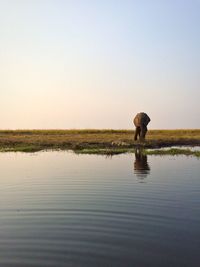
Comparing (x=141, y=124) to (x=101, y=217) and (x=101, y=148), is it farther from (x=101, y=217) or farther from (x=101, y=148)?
(x=101, y=217)

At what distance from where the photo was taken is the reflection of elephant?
4247 centimetres

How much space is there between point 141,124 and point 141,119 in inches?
27.4

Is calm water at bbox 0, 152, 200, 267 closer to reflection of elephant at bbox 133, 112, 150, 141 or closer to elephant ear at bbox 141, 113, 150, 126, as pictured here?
reflection of elephant at bbox 133, 112, 150, 141

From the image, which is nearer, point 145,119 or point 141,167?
point 141,167

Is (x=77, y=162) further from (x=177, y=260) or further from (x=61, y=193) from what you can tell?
(x=177, y=260)

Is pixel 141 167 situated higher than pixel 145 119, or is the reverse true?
pixel 145 119

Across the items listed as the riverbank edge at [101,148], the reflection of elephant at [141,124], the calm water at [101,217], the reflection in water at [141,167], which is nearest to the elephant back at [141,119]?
the reflection of elephant at [141,124]

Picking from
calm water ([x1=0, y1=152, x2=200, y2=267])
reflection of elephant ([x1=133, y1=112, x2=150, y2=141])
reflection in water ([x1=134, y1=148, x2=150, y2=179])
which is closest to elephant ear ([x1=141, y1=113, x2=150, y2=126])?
reflection of elephant ([x1=133, y1=112, x2=150, y2=141])

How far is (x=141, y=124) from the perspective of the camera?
140 ft

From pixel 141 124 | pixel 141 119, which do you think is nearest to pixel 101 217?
pixel 141 124

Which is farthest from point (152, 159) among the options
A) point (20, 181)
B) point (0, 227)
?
point (0, 227)

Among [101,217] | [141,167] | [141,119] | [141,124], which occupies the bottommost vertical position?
[101,217]

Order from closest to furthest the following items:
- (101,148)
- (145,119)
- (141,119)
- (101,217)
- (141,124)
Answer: (101,217), (101,148), (141,124), (141,119), (145,119)

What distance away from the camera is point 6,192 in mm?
16500
